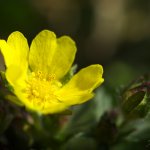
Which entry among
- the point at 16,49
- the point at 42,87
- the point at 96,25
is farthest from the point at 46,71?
the point at 96,25

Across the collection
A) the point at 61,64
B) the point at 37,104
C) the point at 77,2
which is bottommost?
the point at 37,104

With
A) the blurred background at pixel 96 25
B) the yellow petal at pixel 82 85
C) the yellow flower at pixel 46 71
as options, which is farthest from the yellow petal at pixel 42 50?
the blurred background at pixel 96 25

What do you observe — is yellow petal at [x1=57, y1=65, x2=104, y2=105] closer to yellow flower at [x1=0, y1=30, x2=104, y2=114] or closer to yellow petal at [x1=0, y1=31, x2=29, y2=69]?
yellow flower at [x1=0, y1=30, x2=104, y2=114]

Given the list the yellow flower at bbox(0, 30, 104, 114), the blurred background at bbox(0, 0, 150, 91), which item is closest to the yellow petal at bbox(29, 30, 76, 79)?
the yellow flower at bbox(0, 30, 104, 114)

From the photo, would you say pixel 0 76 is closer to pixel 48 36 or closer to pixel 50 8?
pixel 48 36

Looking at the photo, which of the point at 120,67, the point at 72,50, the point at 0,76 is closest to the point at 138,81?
the point at 72,50

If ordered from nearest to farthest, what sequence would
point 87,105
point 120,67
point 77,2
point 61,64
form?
point 61,64 → point 87,105 → point 120,67 → point 77,2
